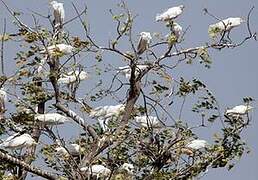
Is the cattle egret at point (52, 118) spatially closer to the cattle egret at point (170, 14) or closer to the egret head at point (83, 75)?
the egret head at point (83, 75)

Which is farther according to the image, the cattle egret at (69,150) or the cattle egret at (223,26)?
the cattle egret at (223,26)

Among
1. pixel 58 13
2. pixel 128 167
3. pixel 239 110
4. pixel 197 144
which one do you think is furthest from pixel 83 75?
pixel 239 110

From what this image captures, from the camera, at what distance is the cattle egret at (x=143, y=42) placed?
5.32 meters

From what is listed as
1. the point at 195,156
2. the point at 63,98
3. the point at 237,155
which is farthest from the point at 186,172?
the point at 63,98

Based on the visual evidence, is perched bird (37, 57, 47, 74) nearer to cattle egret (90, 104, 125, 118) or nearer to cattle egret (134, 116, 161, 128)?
cattle egret (90, 104, 125, 118)

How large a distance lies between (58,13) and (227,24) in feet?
4.49

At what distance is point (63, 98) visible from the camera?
5402mm

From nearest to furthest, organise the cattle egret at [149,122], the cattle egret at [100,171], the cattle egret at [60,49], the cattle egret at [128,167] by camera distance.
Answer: the cattle egret at [100,171]
the cattle egret at [60,49]
the cattle egret at [128,167]
the cattle egret at [149,122]

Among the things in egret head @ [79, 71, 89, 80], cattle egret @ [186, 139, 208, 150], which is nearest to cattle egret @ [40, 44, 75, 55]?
egret head @ [79, 71, 89, 80]

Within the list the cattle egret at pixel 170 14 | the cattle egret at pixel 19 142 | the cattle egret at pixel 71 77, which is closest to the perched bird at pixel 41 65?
the cattle egret at pixel 71 77

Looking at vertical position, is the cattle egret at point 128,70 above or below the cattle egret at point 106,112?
above

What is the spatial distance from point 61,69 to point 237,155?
1.54 metres

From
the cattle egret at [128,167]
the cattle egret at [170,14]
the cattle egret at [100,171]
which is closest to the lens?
the cattle egret at [100,171]

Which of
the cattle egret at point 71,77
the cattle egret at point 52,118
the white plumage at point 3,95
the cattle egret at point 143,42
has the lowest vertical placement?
the cattle egret at point 52,118
